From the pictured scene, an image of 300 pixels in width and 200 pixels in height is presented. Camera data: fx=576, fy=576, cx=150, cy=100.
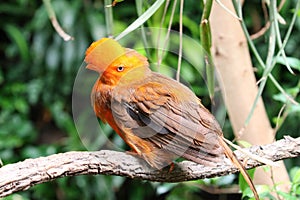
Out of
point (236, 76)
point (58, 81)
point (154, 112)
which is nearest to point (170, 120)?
point (154, 112)

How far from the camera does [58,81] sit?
2.35 meters

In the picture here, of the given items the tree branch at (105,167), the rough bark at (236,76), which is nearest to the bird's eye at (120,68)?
the tree branch at (105,167)

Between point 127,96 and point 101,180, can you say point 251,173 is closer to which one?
point 127,96

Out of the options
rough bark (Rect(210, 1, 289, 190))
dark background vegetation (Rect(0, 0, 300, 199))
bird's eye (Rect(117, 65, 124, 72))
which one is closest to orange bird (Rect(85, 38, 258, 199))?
bird's eye (Rect(117, 65, 124, 72))

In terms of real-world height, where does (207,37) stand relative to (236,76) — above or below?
above

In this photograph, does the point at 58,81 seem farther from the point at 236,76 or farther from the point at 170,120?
the point at 170,120

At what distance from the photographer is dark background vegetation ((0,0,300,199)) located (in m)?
2.20

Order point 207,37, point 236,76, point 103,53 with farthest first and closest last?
1. point 236,76
2. point 207,37
3. point 103,53

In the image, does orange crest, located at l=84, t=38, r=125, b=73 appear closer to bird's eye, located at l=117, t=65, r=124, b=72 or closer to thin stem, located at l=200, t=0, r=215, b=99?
bird's eye, located at l=117, t=65, r=124, b=72

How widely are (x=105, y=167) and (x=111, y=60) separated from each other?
17 centimetres

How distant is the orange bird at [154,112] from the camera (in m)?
0.86

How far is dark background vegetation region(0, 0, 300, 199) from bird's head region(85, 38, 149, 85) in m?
1.31

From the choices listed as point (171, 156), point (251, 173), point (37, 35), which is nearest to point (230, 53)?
point (251, 173)

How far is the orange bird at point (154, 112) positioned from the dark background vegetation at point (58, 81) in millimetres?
1263
